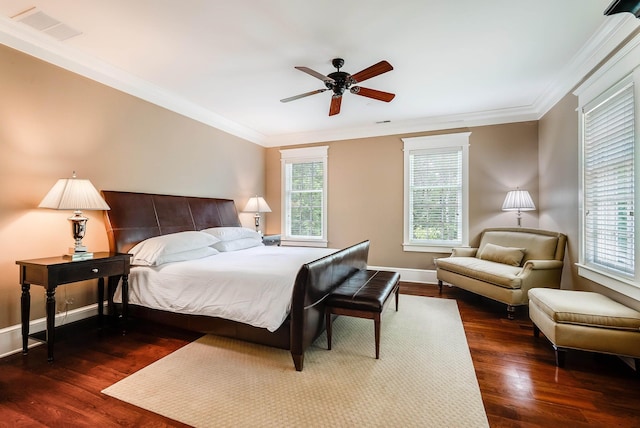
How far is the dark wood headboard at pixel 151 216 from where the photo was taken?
3.21m

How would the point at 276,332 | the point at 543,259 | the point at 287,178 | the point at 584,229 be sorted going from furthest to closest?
1. the point at 287,178
2. the point at 543,259
3. the point at 584,229
4. the point at 276,332

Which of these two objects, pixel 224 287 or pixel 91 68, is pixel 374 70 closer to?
pixel 224 287

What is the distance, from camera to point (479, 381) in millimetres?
2154

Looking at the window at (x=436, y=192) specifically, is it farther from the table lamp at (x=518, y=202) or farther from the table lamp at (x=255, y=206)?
the table lamp at (x=255, y=206)

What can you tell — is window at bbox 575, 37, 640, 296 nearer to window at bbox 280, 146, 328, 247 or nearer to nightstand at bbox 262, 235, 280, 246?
window at bbox 280, 146, 328, 247

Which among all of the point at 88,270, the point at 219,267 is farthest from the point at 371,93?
the point at 88,270

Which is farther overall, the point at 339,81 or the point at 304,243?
the point at 304,243

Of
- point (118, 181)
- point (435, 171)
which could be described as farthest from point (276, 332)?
point (435, 171)

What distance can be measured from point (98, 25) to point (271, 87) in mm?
1749

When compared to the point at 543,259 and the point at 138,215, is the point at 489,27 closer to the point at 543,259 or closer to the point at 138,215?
the point at 543,259

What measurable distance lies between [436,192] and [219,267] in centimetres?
379

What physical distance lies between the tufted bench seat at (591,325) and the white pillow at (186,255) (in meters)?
3.37

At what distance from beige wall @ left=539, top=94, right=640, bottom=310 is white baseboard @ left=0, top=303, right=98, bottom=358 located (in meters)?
5.15

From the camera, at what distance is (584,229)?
3.15m
